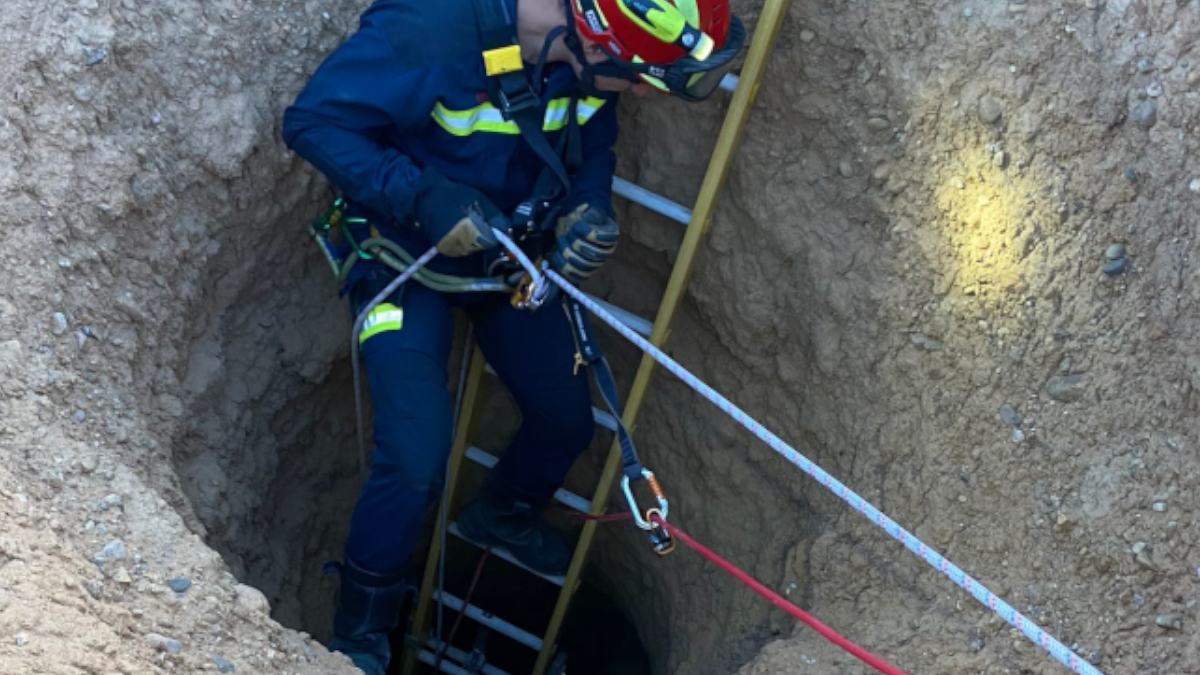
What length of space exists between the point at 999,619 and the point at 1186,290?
42.2 inches

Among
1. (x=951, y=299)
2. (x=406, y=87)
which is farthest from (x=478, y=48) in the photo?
(x=951, y=299)

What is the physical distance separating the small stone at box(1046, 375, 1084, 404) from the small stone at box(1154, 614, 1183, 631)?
2.20 ft

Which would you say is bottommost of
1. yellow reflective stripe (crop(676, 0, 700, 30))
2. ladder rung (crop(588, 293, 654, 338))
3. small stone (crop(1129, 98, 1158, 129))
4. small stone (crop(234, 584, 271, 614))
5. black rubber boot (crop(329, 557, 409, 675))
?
small stone (crop(234, 584, 271, 614))

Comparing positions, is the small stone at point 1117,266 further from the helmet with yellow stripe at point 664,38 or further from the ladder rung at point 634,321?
the ladder rung at point 634,321

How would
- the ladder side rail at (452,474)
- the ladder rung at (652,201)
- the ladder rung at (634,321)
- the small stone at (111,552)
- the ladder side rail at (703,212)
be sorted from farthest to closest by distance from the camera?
the ladder side rail at (452,474), the ladder rung at (634,321), the ladder rung at (652,201), the ladder side rail at (703,212), the small stone at (111,552)

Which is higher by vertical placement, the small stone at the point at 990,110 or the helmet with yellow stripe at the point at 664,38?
the small stone at the point at 990,110

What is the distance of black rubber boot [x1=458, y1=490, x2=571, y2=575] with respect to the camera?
16.9 ft

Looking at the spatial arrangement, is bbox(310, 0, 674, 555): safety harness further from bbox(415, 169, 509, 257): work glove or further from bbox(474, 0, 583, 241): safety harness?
bbox(415, 169, 509, 257): work glove

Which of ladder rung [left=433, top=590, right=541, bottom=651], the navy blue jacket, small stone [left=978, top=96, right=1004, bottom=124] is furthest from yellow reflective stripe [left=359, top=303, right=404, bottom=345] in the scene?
small stone [left=978, top=96, right=1004, bottom=124]

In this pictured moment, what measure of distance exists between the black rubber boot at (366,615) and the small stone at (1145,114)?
2634 millimetres

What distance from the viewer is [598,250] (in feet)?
Answer: 14.4

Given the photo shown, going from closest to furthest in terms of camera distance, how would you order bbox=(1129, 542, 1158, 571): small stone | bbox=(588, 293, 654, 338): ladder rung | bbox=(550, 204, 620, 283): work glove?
bbox=(1129, 542, 1158, 571): small stone
bbox=(550, 204, 620, 283): work glove
bbox=(588, 293, 654, 338): ladder rung

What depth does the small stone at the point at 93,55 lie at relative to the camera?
162 inches

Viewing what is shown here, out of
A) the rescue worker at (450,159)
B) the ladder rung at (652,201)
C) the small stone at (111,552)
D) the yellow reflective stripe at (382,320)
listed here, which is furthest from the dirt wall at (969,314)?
the small stone at (111,552)
